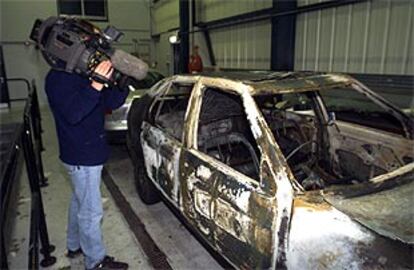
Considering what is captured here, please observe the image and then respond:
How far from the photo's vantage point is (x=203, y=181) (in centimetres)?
210

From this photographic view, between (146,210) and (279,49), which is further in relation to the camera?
(279,49)

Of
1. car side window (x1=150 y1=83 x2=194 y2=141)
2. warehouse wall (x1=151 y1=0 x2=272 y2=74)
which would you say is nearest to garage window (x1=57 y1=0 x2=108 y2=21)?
warehouse wall (x1=151 y1=0 x2=272 y2=74)

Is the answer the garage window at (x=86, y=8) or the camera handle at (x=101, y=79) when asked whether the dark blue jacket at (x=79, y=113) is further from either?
the garage window at (x=86, y=8)

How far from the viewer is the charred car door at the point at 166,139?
253 cm

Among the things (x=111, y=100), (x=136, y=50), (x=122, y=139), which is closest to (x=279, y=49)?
(x=122, y=139)

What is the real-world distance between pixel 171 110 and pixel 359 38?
316 cm

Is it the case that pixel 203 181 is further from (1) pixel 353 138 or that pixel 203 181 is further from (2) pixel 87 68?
(1) pixel 353 138

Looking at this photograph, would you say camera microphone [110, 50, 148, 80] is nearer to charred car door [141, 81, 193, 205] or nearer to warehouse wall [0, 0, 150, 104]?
charred car door [141, 81, 193, 205]

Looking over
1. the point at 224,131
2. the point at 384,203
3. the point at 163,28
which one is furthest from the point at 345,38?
the point at 163,28

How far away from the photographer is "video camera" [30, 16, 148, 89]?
1.81 m

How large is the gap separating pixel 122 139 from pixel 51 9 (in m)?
9.04

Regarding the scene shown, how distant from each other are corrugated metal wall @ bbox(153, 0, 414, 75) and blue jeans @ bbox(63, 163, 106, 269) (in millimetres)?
4134

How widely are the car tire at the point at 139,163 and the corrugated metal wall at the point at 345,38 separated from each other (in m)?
3.41

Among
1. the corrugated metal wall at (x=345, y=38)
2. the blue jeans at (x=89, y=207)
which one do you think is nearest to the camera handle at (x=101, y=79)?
the blue jeans at (x=89, y=207)
